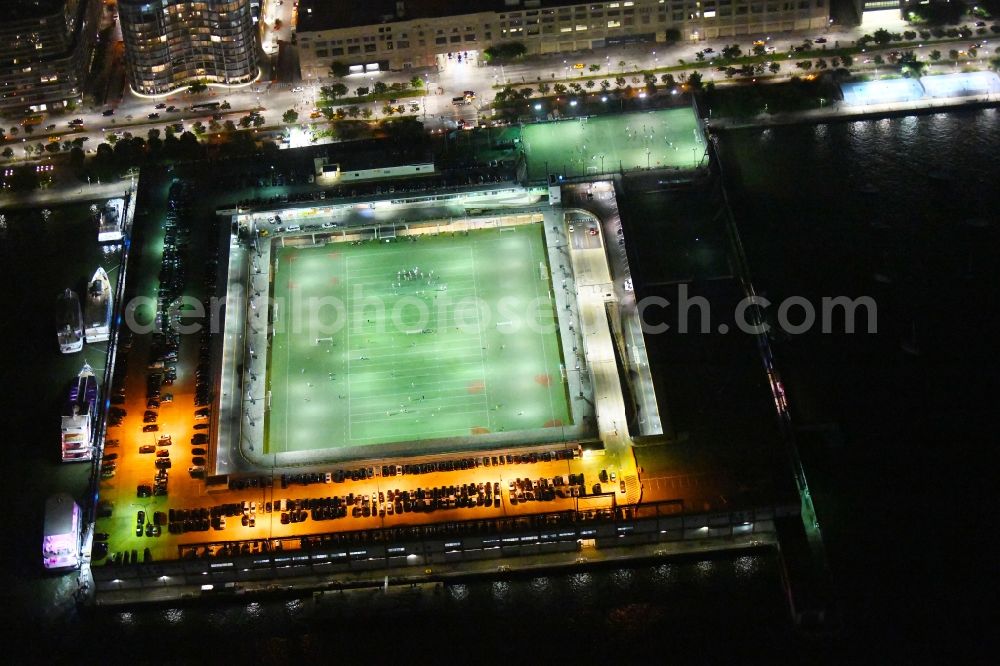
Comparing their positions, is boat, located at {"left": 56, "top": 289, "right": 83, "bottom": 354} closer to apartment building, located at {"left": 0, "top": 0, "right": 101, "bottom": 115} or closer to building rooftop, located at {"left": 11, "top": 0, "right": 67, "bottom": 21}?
apartment building, located at {"left": 0, "top": 0, "right": 101, "bottom": 115}

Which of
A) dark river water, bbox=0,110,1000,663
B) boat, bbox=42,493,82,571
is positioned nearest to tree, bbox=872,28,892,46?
dark river water, bbox=0,110,1000,663

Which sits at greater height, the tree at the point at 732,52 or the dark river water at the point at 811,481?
the tree at the point at 732,52

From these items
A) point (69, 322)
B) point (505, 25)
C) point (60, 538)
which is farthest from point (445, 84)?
point (60, 538)

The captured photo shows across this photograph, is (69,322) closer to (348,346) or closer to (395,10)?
(348,346)

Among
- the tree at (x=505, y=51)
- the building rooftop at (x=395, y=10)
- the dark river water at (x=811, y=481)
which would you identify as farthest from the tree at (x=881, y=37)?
the tree at (x=505, y=51)

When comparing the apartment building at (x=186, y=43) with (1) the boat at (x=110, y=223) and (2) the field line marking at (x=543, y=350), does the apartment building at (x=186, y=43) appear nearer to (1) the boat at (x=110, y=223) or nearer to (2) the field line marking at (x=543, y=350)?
(1) the boat at (x=110, y=223)
